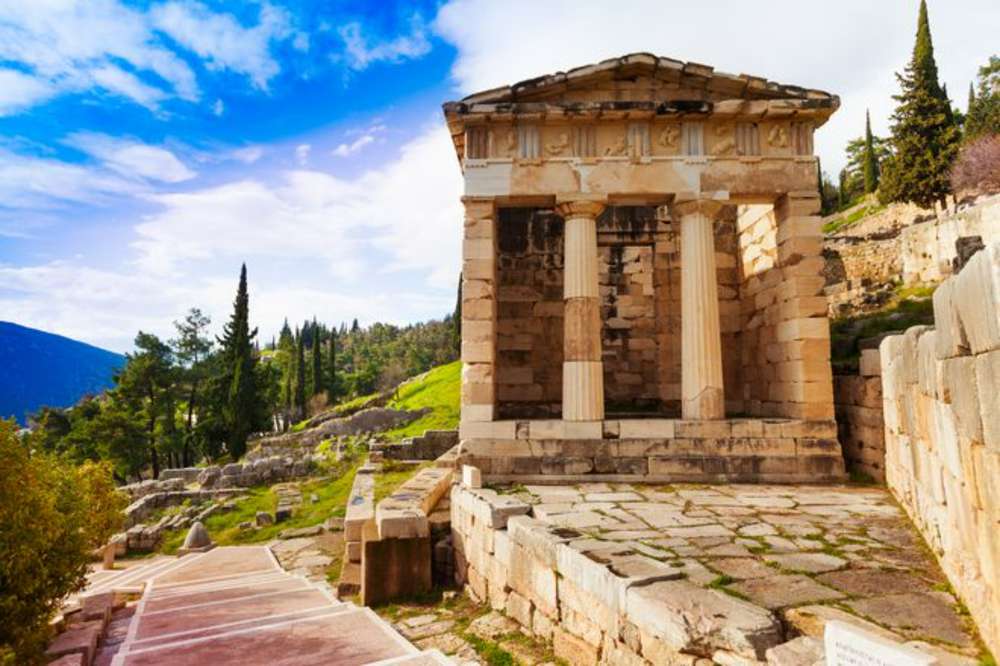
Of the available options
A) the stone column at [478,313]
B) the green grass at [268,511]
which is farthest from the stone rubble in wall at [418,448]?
the stone column at [478,313]

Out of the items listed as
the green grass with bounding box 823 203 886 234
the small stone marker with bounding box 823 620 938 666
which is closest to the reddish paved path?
the small stone marker with bounding box 823 620 938 666

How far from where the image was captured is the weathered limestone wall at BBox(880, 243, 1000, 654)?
2.73 metres

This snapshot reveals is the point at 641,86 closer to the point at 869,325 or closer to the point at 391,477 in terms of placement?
the point at 869,325

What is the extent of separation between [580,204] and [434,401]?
27.4 meters

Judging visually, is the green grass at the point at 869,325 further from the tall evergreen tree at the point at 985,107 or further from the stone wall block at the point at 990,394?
the tall evergreen tree at the point at 985,107

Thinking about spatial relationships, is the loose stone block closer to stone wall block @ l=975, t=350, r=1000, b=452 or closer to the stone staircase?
stone wall block @ l=975, t=350, r=1000, b=452

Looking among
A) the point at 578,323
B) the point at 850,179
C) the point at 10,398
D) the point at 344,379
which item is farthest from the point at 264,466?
the point at 10,398

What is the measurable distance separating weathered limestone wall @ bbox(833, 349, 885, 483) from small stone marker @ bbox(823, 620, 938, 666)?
8.21 m

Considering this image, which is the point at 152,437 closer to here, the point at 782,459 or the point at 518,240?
the point at 518,240

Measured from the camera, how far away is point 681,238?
10914 mm

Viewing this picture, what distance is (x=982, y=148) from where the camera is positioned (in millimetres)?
28406

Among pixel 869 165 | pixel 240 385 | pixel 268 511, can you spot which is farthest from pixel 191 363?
pixel 869 165

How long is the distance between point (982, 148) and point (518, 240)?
90.9ft

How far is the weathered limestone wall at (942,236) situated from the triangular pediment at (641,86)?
49.0 ft
